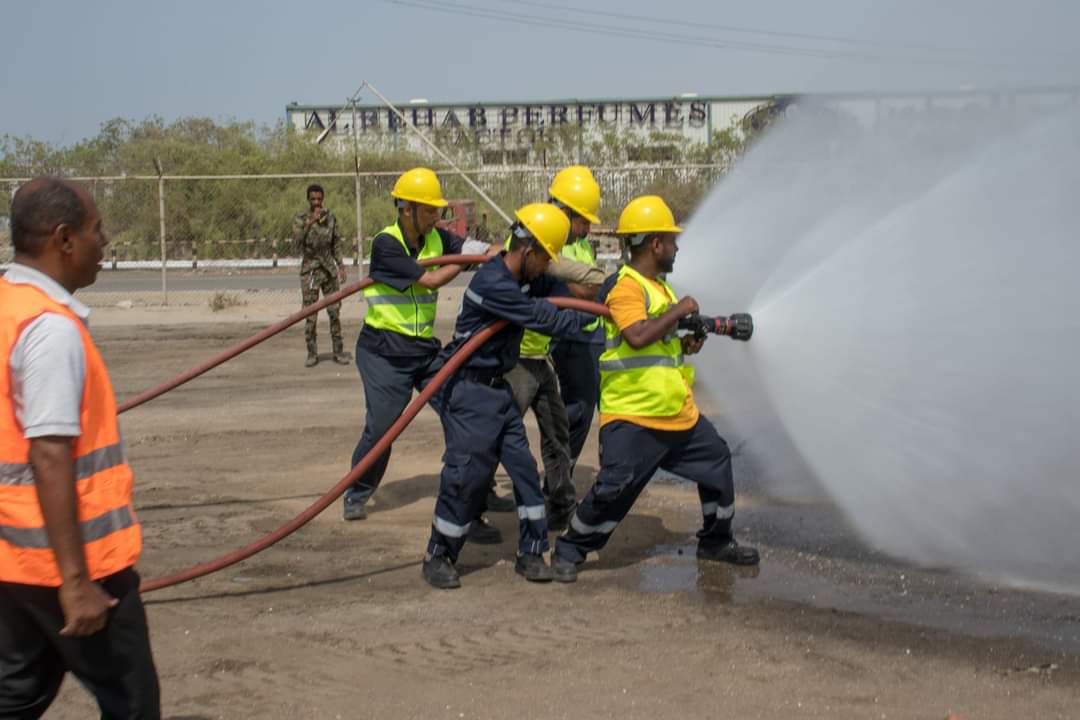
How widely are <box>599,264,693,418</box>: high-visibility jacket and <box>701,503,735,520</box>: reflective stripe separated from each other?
661 mm

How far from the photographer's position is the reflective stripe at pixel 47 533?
10.3 feet

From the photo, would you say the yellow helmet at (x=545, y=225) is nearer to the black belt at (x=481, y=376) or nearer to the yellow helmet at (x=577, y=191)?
the black belt at (x=481, y=376)

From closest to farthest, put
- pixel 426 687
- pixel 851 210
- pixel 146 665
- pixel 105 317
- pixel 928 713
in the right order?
pixel 146 665
pixel 928 713
pixel 426 687
pixel 851 210
pixel 105 317

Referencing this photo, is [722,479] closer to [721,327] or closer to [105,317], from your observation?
[721,327]

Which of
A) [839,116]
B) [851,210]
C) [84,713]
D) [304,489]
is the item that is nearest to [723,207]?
[839,116]

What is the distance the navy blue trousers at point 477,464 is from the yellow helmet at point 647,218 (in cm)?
106

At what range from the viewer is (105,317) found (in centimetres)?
2056

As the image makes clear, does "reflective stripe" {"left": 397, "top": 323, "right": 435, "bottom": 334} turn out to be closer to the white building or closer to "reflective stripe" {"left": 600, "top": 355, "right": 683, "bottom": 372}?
"reflective stripe" {"left": 600, "top": 355, "right": 683, "bottom": 372}

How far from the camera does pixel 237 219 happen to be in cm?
Result: 3053

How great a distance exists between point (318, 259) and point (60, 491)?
454 inches

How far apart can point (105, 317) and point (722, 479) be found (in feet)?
53.8

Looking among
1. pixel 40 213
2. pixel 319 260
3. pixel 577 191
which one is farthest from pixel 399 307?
pixel 319 260

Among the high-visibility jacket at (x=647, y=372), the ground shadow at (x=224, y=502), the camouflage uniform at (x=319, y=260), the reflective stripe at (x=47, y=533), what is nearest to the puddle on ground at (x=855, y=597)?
the high-visibility jacket at (x=647, y=372)

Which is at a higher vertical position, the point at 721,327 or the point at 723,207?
the point at 723,207
